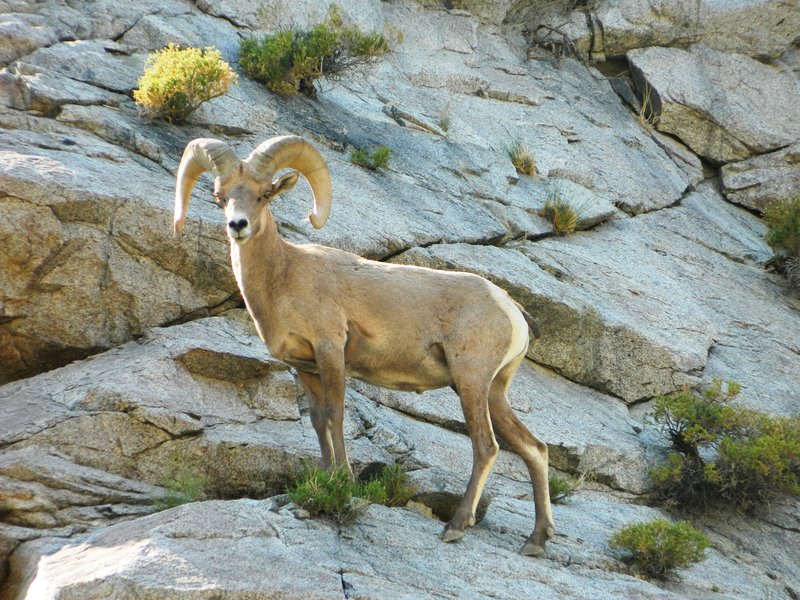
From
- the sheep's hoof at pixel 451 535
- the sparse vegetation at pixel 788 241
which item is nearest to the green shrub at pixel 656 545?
the sheep's hoof at pixel 451 535

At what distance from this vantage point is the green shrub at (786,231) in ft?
50.6

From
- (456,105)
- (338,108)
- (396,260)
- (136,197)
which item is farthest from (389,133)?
(136,197)

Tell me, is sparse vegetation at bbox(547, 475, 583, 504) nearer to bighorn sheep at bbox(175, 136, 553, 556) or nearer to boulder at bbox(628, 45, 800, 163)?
bighorn sheep at bbox(175, 136, 553, 556)

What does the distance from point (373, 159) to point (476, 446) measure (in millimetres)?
6230

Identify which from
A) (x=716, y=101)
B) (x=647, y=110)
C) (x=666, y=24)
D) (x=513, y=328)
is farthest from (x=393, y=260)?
(x=666, y=24)

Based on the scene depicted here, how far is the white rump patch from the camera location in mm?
8219

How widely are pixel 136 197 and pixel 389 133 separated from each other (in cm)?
557

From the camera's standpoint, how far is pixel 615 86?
1902cm

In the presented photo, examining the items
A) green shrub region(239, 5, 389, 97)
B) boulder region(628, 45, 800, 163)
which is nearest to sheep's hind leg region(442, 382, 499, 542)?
green shrub region(239, 5, 389, 97)

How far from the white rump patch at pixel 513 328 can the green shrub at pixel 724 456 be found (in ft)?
10.5

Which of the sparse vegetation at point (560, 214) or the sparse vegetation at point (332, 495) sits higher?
the sparse vegetation at point (560, 214)

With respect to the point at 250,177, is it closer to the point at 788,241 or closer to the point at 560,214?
the point at 560,214

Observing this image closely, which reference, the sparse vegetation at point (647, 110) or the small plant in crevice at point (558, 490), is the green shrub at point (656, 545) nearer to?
the small plant in crevice at point (558, 490)

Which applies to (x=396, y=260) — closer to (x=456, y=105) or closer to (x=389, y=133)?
(x=389, y=133)
